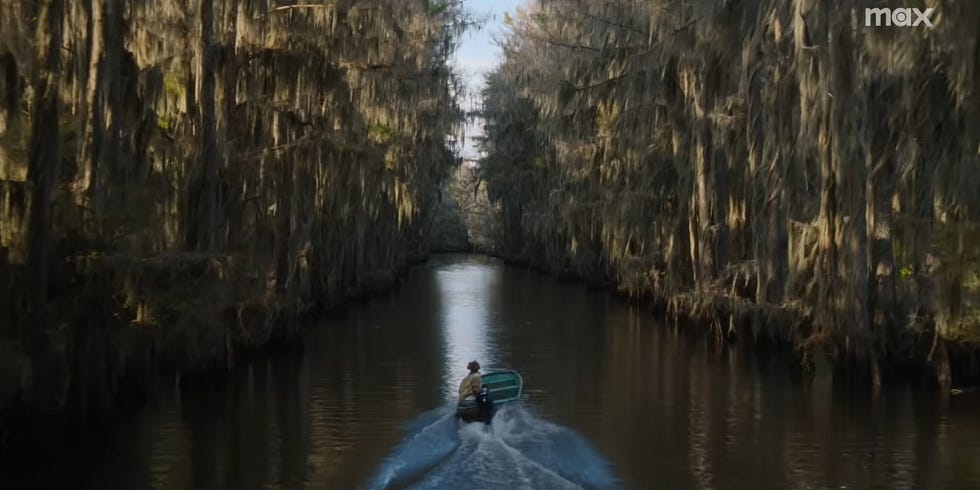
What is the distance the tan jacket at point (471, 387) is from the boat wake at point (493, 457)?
1.03 feet

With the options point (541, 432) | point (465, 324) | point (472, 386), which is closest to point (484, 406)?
point (472, 386)

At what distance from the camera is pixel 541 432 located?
12.8 m

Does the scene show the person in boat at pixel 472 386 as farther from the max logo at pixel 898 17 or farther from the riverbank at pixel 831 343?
the max logo at pixel 898 17

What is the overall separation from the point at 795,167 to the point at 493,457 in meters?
8.19

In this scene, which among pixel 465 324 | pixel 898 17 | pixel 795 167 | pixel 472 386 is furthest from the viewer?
pixel 465 324

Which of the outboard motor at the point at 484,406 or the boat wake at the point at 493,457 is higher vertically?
the outboard motor at the point at 484,406

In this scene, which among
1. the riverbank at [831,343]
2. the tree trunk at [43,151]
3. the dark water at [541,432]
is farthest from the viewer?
the riverbank at [831,343]

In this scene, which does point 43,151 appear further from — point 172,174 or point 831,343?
point 831,343

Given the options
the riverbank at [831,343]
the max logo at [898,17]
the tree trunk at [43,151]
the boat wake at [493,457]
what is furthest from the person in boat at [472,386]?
the max logo at [898,17]

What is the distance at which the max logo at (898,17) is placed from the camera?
A: 1118cm

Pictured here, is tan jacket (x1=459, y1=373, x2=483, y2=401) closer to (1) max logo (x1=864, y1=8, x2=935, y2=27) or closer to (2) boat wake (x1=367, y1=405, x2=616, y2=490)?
(2) boat wake (x1=367, y1=405, x2=616, y2=490)

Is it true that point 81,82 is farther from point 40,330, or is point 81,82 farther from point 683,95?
point 683,95

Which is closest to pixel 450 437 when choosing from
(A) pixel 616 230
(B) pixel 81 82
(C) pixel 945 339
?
(B) pixel 81 82

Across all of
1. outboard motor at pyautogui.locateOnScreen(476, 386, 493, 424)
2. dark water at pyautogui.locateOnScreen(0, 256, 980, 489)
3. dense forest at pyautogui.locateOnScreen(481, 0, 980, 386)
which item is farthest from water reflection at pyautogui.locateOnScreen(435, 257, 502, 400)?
dense forest at pyautogui.locateOnScreen(481, 0, 980, 386)
